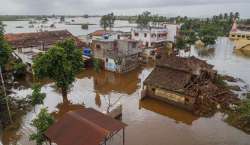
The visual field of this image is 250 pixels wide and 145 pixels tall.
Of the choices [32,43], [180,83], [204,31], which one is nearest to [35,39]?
[32,43]

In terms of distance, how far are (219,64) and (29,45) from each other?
1213 inches

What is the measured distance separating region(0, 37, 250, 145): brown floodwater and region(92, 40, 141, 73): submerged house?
6.17 feet

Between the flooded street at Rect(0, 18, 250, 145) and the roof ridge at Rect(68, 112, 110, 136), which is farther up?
the roof ridge at Rect(68, 112, 110, 136)

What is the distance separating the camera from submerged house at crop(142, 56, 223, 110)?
19.0 m

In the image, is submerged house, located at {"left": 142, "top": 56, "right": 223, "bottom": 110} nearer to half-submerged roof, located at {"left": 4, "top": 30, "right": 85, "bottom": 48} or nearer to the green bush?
the green bush

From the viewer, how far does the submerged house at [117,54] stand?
28875 millimetres

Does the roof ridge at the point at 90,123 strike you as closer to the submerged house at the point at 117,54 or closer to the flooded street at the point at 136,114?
the flooded street at the point at 136,114

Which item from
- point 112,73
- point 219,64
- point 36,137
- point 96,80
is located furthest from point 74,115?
point 219,64

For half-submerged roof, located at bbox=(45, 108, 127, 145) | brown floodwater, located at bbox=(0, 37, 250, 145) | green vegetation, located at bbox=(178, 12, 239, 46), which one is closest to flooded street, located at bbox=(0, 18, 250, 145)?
brown floodwater, located at bbox=(0, 37, 250, 145)

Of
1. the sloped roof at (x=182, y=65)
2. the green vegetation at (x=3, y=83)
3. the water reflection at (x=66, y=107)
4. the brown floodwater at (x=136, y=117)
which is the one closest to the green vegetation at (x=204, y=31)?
the brown floodwater at (x=136, y=117)

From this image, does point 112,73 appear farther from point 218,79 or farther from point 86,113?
point 86,113

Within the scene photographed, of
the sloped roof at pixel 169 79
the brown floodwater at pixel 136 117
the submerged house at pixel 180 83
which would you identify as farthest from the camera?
the sloped roof at pixel 169 79

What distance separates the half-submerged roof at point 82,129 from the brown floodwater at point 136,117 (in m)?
3.52

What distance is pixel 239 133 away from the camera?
15570mm
